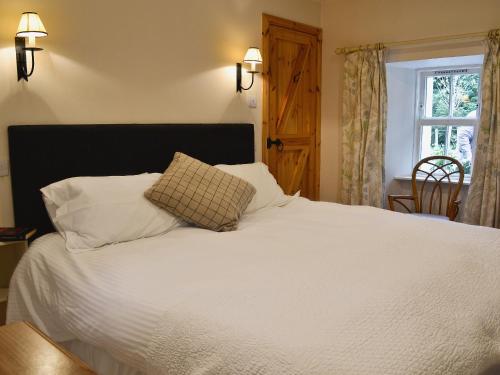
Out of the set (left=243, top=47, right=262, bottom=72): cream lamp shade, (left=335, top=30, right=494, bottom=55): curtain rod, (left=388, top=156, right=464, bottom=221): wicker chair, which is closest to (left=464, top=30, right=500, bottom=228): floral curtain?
(left=335, top=30, right=494, bottom=55): curtain rod

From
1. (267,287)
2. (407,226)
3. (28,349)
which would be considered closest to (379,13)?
(407,226)

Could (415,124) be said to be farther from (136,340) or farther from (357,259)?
(136,340)

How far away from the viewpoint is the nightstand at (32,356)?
1235mm

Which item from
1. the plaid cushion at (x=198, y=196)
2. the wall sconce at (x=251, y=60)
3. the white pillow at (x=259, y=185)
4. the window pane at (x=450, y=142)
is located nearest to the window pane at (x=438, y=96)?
the window pane at (x=450, y=142)

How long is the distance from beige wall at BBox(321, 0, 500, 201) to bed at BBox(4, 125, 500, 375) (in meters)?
1.94

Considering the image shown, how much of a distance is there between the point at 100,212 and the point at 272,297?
120cm

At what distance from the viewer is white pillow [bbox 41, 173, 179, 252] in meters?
2.37

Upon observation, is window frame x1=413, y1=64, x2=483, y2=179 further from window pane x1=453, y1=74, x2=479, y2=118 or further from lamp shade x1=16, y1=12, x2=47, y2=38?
lamp shade x1=16, y1=12, x2=47, y2=38

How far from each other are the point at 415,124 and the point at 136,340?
396cm

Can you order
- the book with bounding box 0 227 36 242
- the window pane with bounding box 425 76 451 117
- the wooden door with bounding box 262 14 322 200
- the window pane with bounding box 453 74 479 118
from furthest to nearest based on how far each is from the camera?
the window pane with bounding box 425 76 451 117 → the window pane with bounding box 453 74 479 118 → the wooden door with bounding box 262 14 322 200 → the book with bounding box 0 227 36 242

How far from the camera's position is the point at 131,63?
10.2ft

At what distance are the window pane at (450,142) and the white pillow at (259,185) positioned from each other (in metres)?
2.03

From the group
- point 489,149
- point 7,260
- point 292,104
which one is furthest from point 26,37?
point 489,149

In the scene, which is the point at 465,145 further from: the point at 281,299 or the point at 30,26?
the point at 30,26
